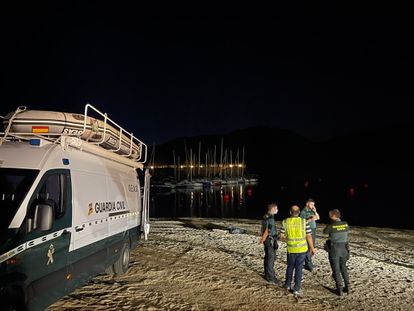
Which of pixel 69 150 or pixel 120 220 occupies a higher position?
pixel 69 150

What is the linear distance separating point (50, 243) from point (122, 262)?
4.27 metres

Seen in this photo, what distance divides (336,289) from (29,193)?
7.19m

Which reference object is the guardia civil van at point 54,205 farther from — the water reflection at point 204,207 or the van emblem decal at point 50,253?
the water reflection at point 204,207

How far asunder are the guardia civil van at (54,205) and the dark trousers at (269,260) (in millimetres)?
3649

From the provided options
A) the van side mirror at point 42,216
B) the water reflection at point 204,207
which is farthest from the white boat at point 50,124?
the water reflection at point 204,207

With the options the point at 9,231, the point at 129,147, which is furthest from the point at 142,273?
the point at 9,231

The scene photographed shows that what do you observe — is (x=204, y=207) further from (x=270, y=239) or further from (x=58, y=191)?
(x=58, y=191)

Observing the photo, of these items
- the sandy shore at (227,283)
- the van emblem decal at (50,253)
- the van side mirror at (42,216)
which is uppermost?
the van side mirror at (42,216)

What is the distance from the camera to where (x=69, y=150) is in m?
6.20

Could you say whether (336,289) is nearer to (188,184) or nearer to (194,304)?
(194,304)

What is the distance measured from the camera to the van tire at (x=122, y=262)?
928cm

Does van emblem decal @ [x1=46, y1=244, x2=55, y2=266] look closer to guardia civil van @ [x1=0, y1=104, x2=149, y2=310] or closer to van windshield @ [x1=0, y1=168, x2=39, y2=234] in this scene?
guardia civil van @ [x1=0, y1=104, x2=149, y2=310]

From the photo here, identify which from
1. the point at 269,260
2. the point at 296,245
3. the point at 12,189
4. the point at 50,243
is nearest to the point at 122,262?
the point at 269,260

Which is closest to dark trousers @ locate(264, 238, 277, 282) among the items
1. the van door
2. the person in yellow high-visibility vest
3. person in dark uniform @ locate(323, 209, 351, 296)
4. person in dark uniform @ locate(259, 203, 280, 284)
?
person in dark uniform @ locate(259, 203, 280, 284)
